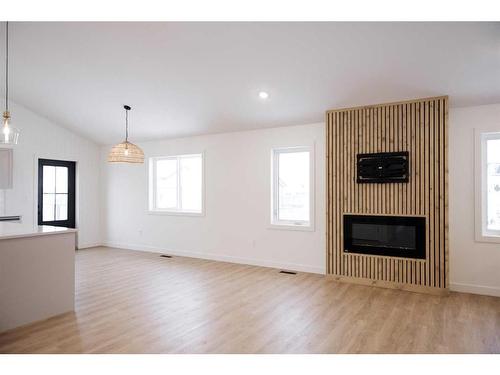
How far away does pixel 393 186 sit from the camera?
15.5 feet

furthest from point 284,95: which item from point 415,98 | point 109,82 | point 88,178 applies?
point 88,178

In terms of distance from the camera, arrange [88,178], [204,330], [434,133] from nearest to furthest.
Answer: [204,330] → [434,133] → [88,178]

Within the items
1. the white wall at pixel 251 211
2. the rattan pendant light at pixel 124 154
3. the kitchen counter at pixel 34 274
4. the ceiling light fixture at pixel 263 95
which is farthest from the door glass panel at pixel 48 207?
the ceiling light fixture at pixel 263 95

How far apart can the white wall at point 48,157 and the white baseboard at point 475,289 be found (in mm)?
7698

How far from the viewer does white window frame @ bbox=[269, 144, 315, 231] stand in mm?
5668

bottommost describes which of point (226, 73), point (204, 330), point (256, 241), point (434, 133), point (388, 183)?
point (204, 330)

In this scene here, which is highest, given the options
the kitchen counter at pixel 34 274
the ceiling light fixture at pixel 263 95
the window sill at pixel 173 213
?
the ceiling light fixture at pixel 263 95

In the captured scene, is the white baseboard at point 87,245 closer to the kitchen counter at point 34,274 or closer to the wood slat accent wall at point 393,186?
the kitchen counter at point 34,274

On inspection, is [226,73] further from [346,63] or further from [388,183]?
[388,183]

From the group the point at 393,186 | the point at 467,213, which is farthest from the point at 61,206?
the point at 467,213

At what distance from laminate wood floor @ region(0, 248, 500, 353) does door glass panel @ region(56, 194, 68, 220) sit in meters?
3.02

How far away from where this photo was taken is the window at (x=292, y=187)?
5.84m

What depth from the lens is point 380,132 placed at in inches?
190
